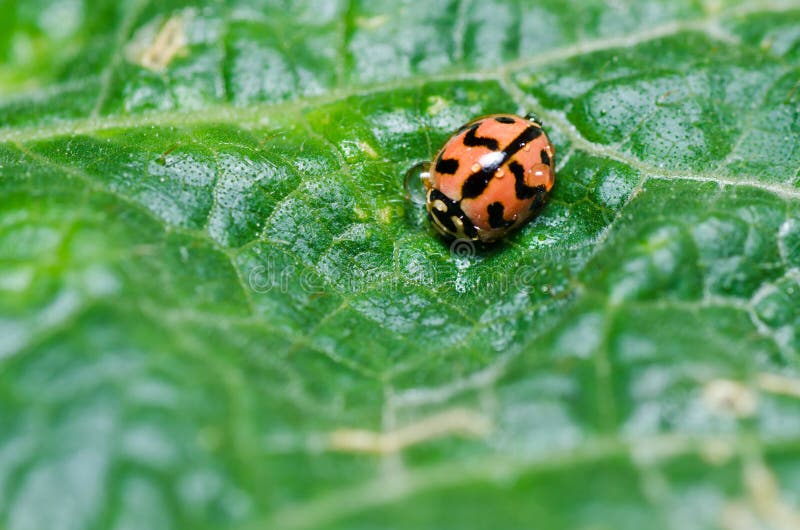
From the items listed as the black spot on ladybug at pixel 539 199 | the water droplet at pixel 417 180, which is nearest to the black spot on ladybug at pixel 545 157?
the black spot on ladybug at pixel 539 199

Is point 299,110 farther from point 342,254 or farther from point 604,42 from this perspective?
point 604,42

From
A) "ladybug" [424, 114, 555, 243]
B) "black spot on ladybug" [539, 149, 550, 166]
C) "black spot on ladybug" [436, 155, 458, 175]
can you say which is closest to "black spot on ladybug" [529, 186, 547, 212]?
"ladybug" [424, 114, 555, 243]

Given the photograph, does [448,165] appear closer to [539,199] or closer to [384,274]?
[539,199]

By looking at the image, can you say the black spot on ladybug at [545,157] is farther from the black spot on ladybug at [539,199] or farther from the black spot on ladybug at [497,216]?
the black spot on ladybug at [497,216]

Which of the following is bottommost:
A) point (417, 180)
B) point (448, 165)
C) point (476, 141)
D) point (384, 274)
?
point (384, 274)

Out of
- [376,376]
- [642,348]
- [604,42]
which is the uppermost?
[604,42]

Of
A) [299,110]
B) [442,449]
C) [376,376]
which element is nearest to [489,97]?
[299,110]

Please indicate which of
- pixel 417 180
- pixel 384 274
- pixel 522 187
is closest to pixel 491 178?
pixel 522 187
